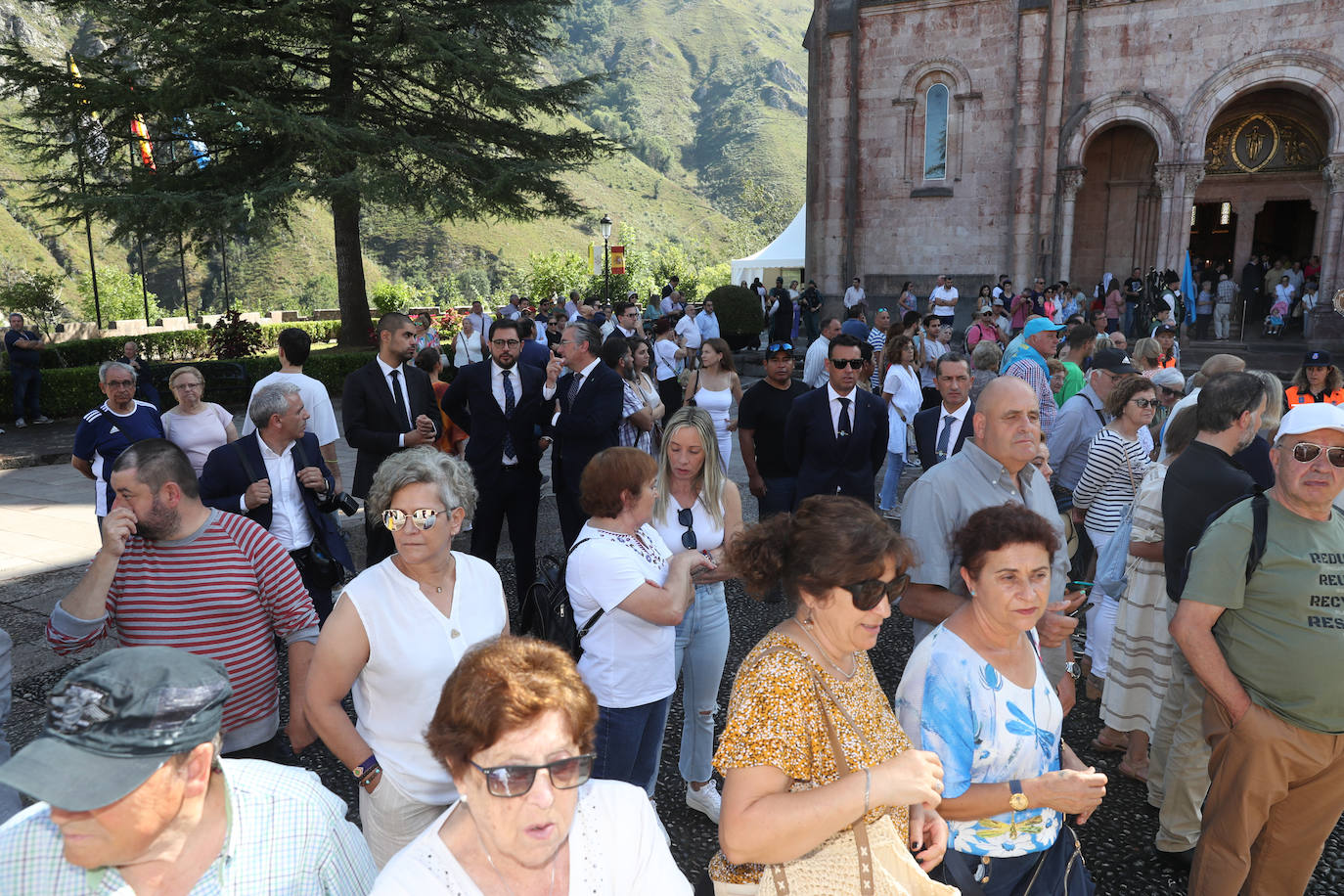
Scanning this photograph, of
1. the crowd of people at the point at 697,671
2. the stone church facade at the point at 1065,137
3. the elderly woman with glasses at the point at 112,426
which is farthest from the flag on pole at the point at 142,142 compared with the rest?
the crowd of people at the point at 697,671

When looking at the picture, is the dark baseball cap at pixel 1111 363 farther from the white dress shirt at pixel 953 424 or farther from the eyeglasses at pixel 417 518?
the eyeglasses at pixel 417 518

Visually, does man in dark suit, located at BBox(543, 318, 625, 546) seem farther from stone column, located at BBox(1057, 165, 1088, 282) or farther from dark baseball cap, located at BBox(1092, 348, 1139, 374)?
stone column, located at BBox(1057, 165, 1088, 282)

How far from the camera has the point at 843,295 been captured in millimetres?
23125

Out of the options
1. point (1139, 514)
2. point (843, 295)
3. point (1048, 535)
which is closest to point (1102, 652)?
point (1139, 514)

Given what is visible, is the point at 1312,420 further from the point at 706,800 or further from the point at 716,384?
the point at 716,384

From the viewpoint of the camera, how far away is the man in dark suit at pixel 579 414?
6070mm

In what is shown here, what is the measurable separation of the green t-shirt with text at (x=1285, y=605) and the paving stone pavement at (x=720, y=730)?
1.10 metres

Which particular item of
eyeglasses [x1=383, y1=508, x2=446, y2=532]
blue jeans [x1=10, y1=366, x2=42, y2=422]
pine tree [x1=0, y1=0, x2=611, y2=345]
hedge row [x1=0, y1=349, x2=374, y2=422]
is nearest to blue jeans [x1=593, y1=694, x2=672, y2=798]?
eyeglasses [x1=383, y1=508, x2=446, y2=532]

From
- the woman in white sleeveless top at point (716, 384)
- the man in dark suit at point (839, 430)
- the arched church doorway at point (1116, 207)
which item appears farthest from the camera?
the arched church doorway at point (1116, 207)

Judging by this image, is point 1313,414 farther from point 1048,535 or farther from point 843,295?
point 843,295

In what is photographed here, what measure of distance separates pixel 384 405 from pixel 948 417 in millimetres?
4177

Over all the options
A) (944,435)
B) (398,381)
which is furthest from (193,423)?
(944,435)

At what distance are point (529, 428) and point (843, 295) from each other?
1835 centimetres

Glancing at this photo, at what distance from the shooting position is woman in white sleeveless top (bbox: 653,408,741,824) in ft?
13.0
